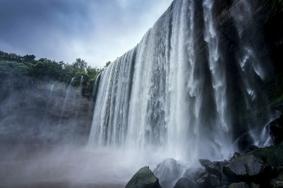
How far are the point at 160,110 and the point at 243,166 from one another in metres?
13.5

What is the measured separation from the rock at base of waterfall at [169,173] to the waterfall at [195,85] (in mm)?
3466

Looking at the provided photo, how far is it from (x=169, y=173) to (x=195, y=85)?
342 inches

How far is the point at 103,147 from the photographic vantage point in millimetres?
26766

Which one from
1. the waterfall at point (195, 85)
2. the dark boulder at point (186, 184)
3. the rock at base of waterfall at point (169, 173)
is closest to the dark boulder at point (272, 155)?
the dark boulder at point (186, 184)

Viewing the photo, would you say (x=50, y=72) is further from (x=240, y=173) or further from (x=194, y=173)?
(x=240, y=173)

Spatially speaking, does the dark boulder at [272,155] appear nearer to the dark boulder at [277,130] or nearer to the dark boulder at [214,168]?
the dark boulder at [214,168]

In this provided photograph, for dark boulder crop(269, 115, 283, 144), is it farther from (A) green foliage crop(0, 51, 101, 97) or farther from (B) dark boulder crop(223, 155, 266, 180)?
(A) green foliage crop(0, 51, 101, 97)

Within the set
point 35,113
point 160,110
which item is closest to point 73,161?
point 160,110

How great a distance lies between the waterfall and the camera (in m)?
13.2

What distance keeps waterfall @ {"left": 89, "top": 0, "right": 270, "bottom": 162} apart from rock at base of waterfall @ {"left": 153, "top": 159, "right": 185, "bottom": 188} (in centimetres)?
347

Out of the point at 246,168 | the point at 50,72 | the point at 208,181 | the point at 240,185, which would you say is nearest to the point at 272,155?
the point at 246,168


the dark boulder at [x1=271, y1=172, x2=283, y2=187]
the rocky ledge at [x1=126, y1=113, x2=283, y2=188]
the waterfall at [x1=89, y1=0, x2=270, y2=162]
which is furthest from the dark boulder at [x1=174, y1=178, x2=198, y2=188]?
the waterfall at [x1=89, y1=0, x2=270, y2=162]

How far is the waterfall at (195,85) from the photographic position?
518 inches

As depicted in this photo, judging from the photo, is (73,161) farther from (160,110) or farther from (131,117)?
(160,110)
